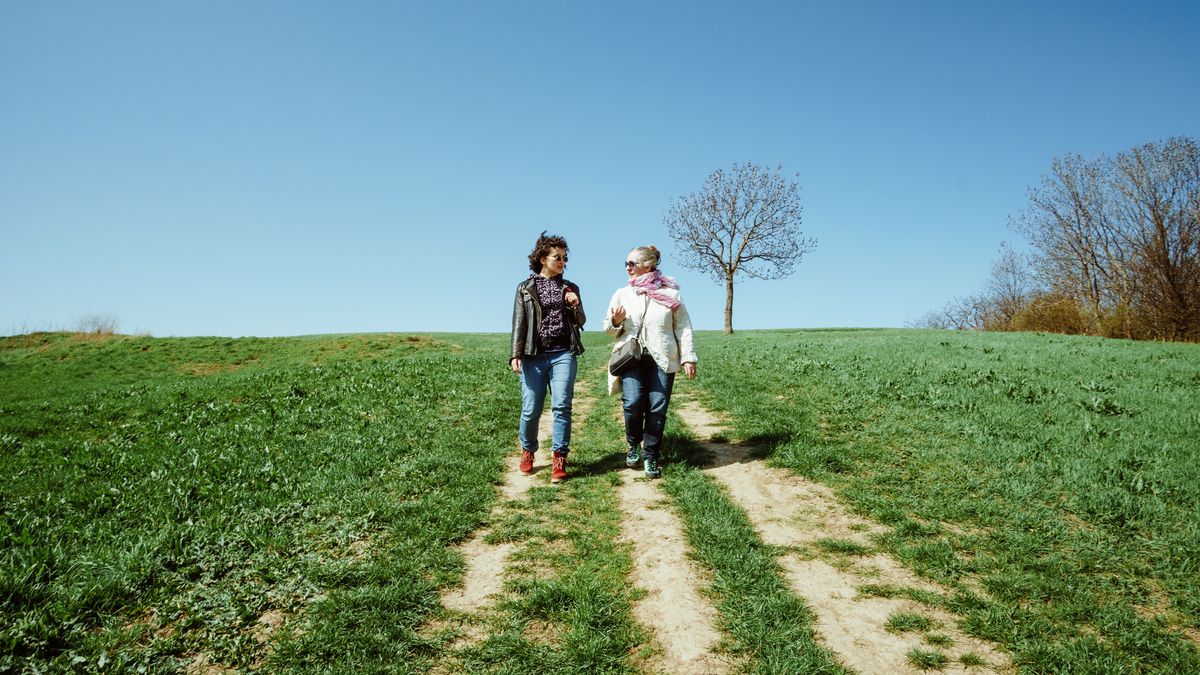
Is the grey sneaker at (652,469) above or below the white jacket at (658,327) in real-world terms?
below

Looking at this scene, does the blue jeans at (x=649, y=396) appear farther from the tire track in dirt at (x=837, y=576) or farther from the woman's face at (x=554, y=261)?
the woman's face at (x=554, y=261)

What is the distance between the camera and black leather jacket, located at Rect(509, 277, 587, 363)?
280 inches

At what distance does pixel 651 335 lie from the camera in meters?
7.17

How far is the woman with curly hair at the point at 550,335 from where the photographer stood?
23.4 ft

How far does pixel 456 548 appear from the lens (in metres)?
5.56

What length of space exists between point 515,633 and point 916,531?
4.29 meters

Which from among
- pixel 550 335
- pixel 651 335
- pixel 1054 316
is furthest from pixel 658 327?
pixel 1054 316

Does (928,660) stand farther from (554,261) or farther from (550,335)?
(554,261)

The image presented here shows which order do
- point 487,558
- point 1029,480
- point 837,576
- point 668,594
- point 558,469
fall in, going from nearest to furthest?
point 668,594 < point 837,576 < point 487,558 < point 1029,480 < point 558,469

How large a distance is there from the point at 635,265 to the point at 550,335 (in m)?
1.49

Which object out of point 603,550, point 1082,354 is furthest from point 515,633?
point 1082,354

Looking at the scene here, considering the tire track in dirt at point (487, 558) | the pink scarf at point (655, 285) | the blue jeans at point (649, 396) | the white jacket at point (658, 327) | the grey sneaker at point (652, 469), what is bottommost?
the tire track in dirt at point (487, 558)

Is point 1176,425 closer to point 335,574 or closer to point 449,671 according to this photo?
point 449,671

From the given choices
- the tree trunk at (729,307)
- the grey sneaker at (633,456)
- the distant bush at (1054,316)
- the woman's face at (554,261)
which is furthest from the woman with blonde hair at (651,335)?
the distant bush at (1054,316)
